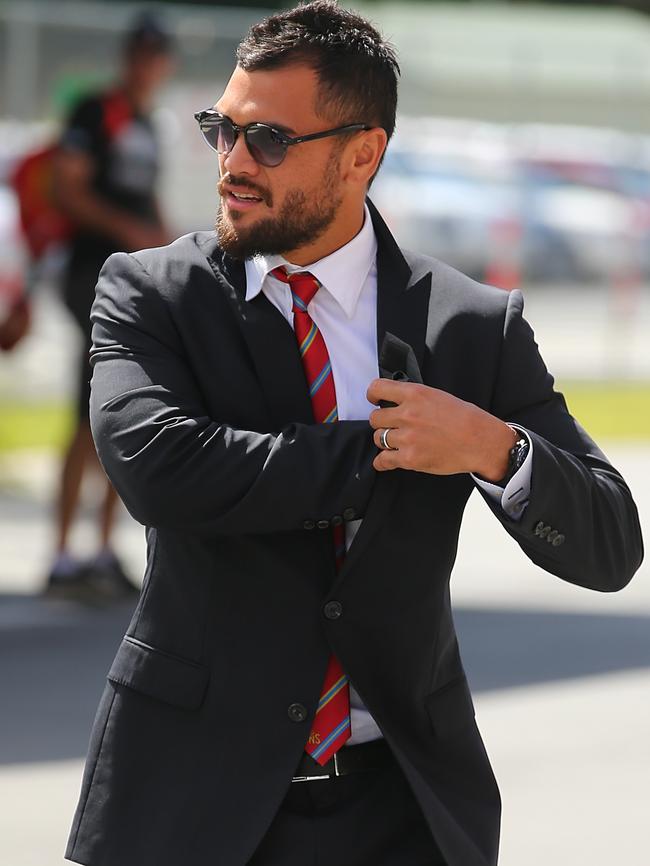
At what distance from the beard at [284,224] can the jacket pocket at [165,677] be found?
57 cm

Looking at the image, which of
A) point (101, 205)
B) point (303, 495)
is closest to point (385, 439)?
point (303, 495)

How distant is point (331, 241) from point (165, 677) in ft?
2.18

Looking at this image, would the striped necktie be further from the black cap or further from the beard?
the black cap

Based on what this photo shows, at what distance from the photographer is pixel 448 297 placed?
2.57 metres

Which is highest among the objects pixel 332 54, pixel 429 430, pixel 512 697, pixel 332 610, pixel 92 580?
pixel 332 54

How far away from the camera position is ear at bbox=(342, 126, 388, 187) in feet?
8.25

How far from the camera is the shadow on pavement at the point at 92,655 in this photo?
5574 millimetres

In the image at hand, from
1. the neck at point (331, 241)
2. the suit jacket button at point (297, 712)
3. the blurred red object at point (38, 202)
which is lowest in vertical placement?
the blurred red object at point (38, 202)

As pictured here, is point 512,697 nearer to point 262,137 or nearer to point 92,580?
point 92,580

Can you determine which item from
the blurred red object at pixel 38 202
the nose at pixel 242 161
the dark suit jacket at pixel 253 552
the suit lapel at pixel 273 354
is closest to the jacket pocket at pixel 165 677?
the dark suit jacket at pixel 253 552

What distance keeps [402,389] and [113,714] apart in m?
0.62

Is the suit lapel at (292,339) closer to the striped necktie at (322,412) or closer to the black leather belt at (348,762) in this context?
the striped necktie at (322,412)

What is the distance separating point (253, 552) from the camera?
2.43m

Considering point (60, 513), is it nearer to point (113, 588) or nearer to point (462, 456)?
point (113, 588)
